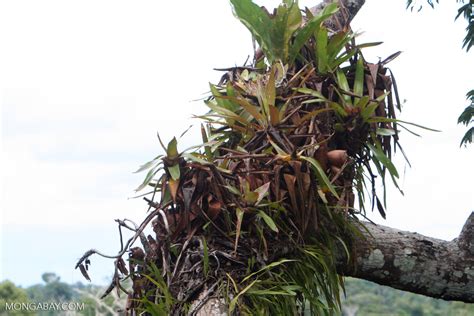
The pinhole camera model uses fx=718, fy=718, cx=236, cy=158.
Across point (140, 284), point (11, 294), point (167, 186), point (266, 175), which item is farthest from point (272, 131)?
point (11, 294)

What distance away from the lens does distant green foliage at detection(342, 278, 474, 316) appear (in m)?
19.1

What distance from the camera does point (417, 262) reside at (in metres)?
2.50

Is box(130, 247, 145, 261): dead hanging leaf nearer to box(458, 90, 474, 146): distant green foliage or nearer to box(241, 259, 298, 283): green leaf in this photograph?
box(241, 259, 298, 283): green leaf

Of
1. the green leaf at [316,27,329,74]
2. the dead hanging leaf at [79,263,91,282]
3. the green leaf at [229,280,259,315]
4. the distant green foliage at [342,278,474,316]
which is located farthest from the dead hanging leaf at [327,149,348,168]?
the distant green foliage at [342,278,474,316]

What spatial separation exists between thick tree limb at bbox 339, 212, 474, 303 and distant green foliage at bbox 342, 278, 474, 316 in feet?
47.5

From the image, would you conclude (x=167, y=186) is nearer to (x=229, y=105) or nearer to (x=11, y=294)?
(x=229, y=105)

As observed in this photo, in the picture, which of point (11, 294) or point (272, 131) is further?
point (11, 294)

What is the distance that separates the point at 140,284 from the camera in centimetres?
212

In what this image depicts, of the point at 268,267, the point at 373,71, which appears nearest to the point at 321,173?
the point at 268,267

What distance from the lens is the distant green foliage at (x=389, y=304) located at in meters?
19.1

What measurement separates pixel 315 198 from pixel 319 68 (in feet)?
1.74

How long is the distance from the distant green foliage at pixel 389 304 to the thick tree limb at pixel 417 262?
1448 centimetres

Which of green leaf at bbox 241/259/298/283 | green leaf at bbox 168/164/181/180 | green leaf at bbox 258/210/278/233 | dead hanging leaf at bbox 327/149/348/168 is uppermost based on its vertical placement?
dead hanging leaf at bbox 327/149/348/168

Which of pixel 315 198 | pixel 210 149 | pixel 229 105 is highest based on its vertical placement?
pixel 229 105
